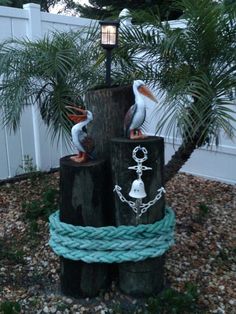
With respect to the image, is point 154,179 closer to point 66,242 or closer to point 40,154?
point 66,242

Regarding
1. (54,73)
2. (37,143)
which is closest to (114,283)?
(54,73)

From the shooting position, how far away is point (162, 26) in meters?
2.59

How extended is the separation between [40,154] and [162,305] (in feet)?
7.96

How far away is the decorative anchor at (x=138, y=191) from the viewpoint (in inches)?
71.2

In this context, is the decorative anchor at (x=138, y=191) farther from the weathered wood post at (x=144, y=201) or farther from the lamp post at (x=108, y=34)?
the lamp post at (x=108, y=34)

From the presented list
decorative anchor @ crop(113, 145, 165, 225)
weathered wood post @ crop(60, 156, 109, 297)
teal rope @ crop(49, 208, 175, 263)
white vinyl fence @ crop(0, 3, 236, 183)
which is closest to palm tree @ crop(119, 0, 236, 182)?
decorative anchor @ crop(113, 145, 165, 225)

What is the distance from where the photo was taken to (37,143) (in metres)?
3.99

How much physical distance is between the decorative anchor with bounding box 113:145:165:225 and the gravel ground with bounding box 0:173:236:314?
489 mm

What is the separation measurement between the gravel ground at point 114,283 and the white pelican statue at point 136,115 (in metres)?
0.83

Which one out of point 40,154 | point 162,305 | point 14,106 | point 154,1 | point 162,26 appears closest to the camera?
point 162,305

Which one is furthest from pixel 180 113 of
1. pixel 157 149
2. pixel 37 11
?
pixel 37 11

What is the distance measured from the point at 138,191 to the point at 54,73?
141 centimetres

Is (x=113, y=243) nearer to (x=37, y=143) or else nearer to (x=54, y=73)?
(x=54, y=73)

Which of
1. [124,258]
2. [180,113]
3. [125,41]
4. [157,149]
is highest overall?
[125,41]
